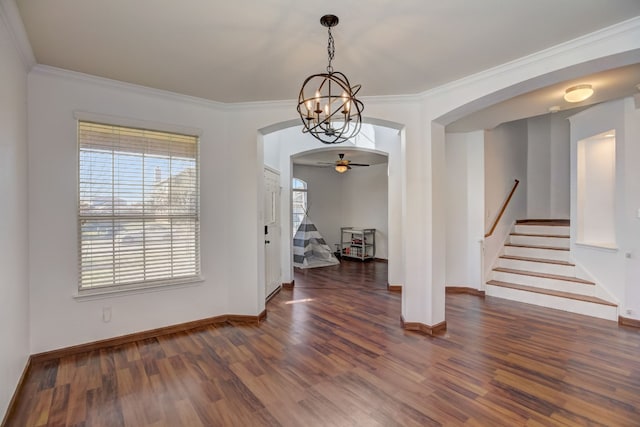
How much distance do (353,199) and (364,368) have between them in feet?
22.7

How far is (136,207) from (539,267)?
560 centimetres

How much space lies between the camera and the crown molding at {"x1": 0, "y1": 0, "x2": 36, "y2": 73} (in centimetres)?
191

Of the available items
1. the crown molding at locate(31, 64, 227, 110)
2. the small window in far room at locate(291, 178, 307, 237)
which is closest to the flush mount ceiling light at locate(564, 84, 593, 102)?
the crown molding at locate(31, 64, 227, 110)

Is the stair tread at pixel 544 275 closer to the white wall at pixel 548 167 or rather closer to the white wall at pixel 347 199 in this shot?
the white wall at pixel 548 167

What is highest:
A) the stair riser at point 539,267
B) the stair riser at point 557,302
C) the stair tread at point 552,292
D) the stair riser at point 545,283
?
the stair riser at point 539,267

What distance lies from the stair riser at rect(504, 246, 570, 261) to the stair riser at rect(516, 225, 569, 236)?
1.69 feet

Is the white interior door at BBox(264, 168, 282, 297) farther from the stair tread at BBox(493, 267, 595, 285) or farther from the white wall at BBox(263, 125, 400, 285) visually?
the stair tread at BBox(493, 267, 595, 285)

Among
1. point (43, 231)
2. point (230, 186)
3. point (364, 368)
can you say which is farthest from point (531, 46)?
point (43, 231)

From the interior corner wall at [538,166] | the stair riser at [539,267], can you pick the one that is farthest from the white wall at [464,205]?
the interior corner wall at [538,166]

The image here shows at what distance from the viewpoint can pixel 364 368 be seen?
2.63m

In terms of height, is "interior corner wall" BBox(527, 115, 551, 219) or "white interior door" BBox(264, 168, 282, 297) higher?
"interior corner wall" BBox(527, 115, 551, 219)

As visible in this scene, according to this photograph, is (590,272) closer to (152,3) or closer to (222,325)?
(222,325)

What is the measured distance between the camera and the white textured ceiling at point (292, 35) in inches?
77.0

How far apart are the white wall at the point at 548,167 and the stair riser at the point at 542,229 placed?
3.26 feet
